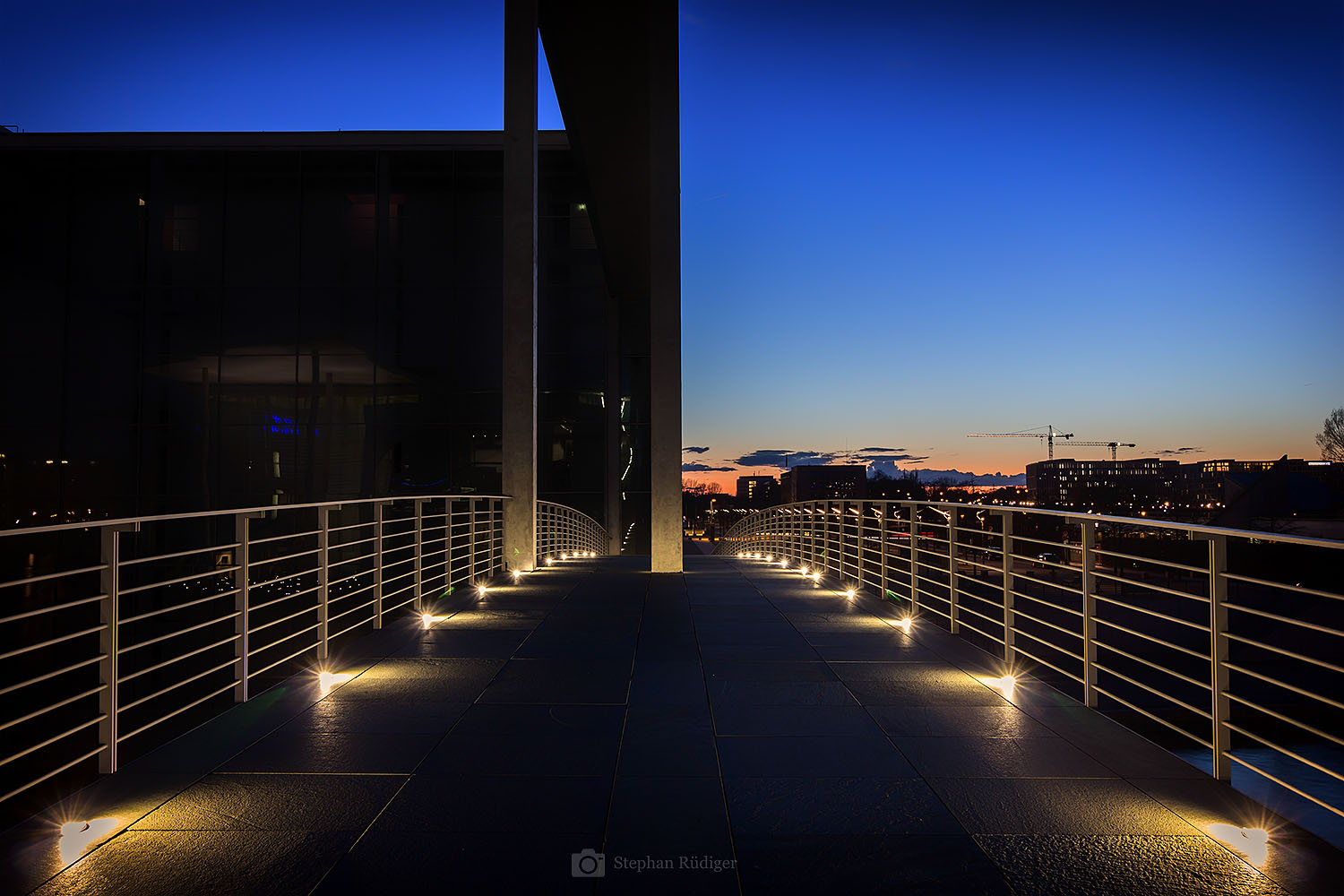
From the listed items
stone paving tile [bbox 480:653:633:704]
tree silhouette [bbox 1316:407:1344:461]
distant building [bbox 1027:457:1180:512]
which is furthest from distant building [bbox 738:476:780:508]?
stone paving tile [bbox 480:653:633:704]

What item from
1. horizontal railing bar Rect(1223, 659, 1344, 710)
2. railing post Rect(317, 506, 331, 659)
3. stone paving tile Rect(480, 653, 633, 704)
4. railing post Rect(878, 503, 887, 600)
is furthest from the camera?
railing post Rect(878, 503, 887, 600)

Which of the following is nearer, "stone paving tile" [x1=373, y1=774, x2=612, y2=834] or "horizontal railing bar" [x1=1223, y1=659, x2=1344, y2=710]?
"horizontal railing bar" [x1=1223, y1=659, x2=1344, y2=710]

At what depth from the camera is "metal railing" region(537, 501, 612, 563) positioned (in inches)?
581

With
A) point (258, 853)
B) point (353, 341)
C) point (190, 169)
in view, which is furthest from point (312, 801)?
point (190, 169)

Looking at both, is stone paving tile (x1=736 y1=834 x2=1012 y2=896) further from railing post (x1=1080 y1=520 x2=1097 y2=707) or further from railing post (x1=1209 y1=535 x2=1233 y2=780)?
railing post (x1=1080 y1=520 x2=1097 y2=707)

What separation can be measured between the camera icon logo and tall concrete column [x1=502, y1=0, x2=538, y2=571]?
10166 mm

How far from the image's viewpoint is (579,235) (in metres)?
21.7

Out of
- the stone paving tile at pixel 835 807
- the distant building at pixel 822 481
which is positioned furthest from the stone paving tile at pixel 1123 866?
the distant building at pixel 822 481

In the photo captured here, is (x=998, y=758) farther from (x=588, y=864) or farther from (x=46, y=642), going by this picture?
(x=46, y=642)

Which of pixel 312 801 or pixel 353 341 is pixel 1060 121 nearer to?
pixel 353 341

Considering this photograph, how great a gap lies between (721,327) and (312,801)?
124 feet

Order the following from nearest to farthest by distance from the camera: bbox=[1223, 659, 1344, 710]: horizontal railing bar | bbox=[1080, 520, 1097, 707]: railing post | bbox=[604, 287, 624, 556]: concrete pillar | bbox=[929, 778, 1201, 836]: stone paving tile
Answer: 1. bbox=[1223, 659, 1344, 710]: horizontal railing bar
2. bbox=[929, 778, 1201, 836]: stone paving tile
3. bbox=[1080, 520, 1097, 707]: railing post
4. bbox=[604, 287, 624, 556]: concrete pillar

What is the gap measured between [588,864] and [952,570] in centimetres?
471

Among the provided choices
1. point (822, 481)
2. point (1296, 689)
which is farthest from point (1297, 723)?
point (822, 481)
